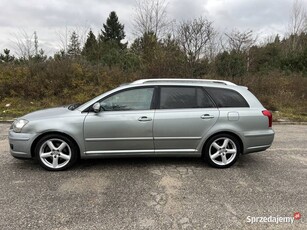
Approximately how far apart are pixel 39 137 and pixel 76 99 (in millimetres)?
8658

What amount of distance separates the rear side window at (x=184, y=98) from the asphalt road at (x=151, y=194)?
111 cm

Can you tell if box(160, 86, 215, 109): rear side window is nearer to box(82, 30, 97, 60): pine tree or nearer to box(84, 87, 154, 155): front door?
box(84, 87, 154, 155): front door

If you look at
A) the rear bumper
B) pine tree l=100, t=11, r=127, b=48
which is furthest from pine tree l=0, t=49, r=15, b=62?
pine tree l=100, t=11, r=127, b=48

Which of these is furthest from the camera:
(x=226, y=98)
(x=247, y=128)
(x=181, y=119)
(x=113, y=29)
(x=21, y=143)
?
(x=113, y=29)

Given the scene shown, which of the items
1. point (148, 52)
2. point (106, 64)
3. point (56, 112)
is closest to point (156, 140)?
point (56, 112)

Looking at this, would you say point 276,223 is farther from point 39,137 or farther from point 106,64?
point 106,64

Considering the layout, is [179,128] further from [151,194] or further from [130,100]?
[151,194]

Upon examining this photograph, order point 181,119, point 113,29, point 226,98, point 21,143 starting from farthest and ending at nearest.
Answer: point 113,29 → point 226,98 → point 181,119 → point 21,143

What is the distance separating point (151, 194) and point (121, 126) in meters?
1.27

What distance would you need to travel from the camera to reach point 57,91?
13203 mm

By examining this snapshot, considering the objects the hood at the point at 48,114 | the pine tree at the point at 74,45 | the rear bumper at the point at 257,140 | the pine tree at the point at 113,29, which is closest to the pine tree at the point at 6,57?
the pine tree at the point at 74,45

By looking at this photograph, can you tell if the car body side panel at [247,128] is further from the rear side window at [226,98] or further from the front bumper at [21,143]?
the front bumper at [21,143]

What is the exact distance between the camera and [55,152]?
4.42 m

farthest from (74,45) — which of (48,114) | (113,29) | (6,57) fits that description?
(113,29)
